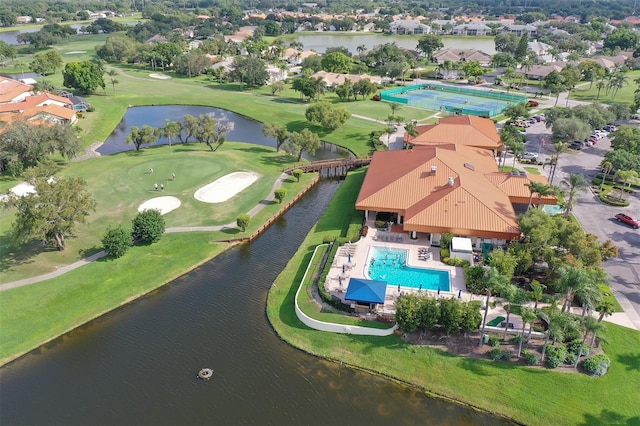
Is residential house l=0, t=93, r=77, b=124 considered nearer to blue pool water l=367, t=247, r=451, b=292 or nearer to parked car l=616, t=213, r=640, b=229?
blue pool water l=367, t=247, r=451, b=292

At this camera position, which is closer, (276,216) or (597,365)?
(597,365)

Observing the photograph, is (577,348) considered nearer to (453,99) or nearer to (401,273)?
(401,273)

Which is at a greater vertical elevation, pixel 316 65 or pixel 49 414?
pixel 316 65

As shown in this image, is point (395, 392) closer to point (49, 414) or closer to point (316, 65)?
point (49, 414)

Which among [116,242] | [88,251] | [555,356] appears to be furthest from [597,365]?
[88,251]

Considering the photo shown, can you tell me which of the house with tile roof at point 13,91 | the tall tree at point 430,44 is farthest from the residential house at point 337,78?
the house with tile roof at point 13,91

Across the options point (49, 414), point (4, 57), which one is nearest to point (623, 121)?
point (49, 414)
